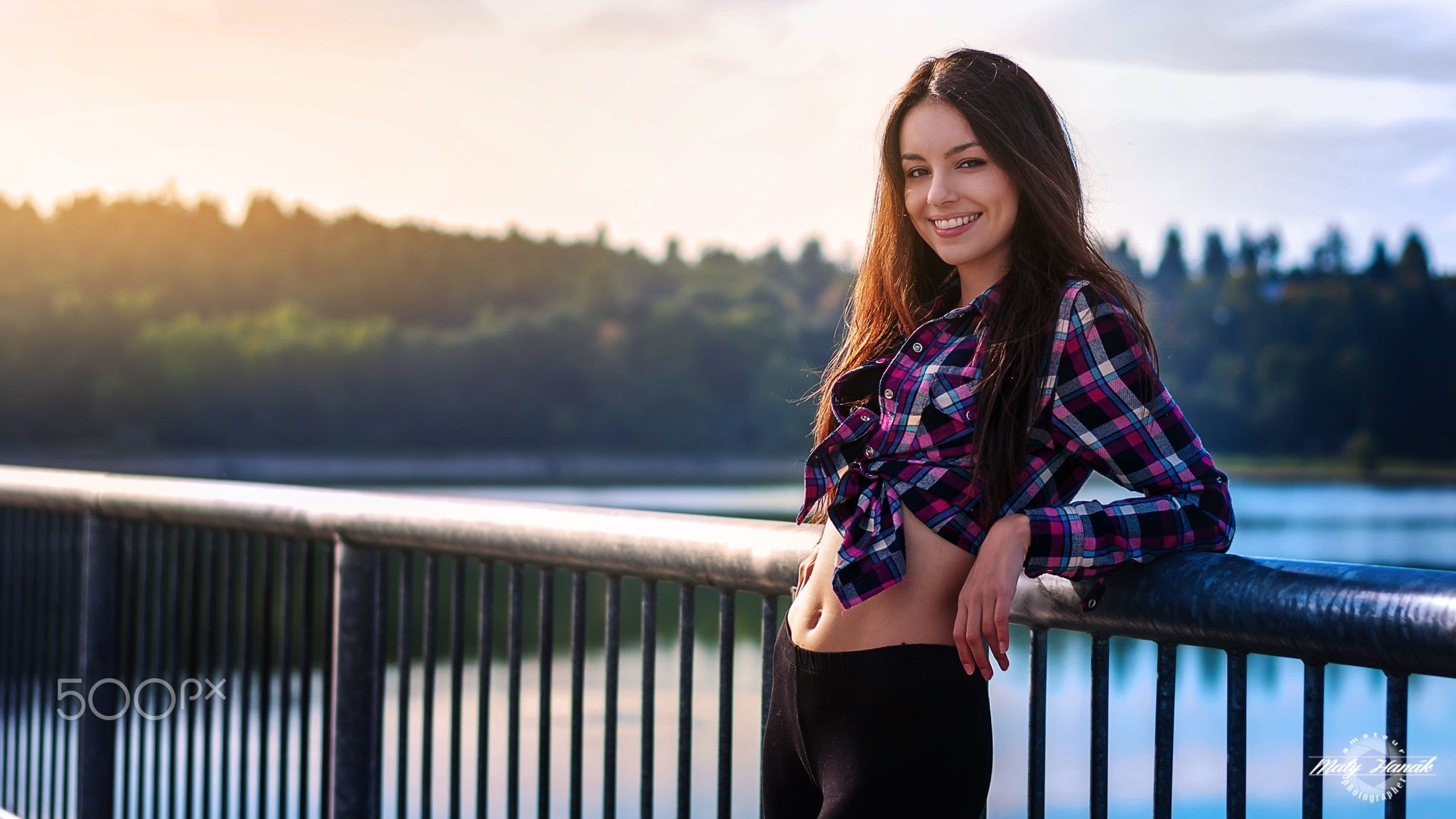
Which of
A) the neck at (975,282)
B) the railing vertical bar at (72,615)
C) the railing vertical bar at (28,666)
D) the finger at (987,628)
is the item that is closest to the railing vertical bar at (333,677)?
the railing vertical bar at (72,615)

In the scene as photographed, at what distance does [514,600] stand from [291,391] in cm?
7449

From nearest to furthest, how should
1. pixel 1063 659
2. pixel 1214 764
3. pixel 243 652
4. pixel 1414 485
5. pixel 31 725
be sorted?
pixel 243 652
pixel 31 725
pixel 1214 764
pixel 1063 659
pixel 1414 485

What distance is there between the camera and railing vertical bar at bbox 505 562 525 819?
6.69 ft

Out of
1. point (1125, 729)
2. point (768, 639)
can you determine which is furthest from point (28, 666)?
point (1125, 729)

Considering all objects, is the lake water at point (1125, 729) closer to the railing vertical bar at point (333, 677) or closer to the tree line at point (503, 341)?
the railing vertical bar at point (333, 677)

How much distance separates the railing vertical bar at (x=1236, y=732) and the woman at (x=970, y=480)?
120mm

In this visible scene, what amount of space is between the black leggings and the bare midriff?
0.04 feet

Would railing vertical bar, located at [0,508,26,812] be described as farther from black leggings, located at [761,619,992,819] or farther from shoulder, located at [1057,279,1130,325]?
shoulder, located at [1057,279,1130,325]

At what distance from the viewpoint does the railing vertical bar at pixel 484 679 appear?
6.79ft

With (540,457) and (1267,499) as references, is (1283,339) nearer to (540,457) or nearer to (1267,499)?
(1267,499)

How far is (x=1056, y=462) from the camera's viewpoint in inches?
57.9

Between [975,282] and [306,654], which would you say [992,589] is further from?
[306,654]


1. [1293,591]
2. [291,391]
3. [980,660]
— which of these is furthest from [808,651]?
[291,391]

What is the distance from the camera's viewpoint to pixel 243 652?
99.9 inches
